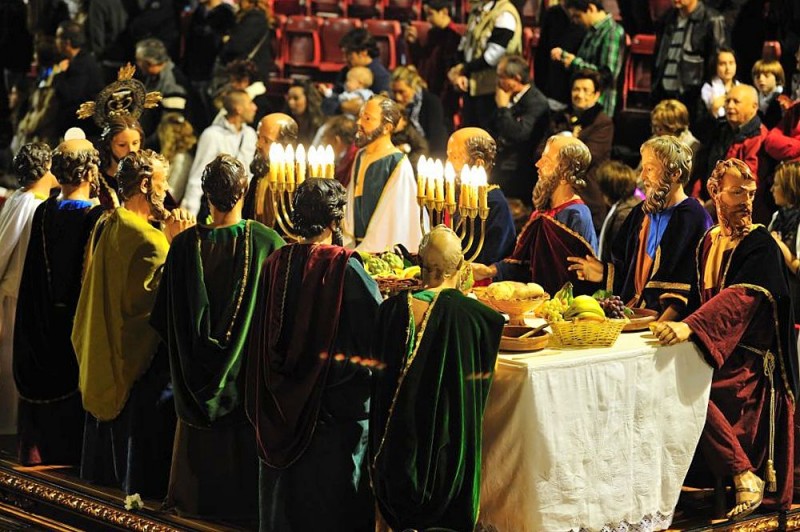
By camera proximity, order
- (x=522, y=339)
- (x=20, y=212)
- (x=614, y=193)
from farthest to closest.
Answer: (x=614, y=193)
(x=20, y=212)
(x=522, y=339)

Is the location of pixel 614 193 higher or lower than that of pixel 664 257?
higher

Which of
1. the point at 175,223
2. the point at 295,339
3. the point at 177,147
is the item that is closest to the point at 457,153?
the point at 175,223

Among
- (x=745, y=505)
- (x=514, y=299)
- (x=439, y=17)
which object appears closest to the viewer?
(x=514, y=299)

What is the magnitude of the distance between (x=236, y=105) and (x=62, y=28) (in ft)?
7.61

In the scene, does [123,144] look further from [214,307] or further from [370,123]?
[214,307]

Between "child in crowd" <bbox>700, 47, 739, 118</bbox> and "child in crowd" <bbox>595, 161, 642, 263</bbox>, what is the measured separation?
4.60 feet

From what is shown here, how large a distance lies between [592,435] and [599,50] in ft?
18.4

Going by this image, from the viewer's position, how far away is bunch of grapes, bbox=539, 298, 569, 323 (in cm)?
654

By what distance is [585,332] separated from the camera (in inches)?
250

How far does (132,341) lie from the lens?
7.29 m

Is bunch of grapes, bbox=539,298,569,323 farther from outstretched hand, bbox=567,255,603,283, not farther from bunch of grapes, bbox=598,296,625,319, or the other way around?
outstretched hand, bbox=567,255,603,283

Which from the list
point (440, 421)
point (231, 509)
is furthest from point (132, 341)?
point (440, 421)

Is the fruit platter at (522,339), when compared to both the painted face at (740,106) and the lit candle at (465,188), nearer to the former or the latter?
the lit candle at (465,188)

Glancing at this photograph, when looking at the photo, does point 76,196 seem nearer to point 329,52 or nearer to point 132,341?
point 132,341
